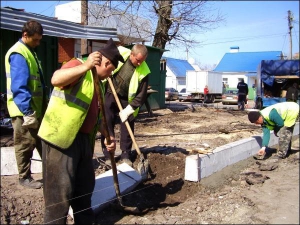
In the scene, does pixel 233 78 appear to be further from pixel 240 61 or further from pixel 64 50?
pixel 64 50

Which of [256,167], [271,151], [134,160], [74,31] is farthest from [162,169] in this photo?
[74,31]

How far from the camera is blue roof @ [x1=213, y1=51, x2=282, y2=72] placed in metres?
35.5

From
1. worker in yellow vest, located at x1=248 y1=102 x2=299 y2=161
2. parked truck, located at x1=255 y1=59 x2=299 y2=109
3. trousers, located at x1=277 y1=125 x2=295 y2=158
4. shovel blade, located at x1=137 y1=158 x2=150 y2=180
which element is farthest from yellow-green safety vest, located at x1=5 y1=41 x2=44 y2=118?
parked truck, located at x1=255 y1=59 x2=299 y2=109

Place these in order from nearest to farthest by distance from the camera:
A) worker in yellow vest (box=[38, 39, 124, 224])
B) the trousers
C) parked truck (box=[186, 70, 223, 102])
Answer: worker in yellow vest (box=[38, 39, 124, 224])
the trousers
parked truck (box=[186, 70, 223, 102])

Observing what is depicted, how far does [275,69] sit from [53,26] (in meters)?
12.2

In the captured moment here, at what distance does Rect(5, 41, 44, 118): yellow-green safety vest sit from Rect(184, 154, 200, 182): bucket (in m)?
2.20

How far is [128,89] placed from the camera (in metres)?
4.93

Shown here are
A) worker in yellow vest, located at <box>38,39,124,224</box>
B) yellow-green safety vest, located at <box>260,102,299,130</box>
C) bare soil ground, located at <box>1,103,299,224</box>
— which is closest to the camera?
worker in yellow vest, located at <box>38,39,124,224</box>

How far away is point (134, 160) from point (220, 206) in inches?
68.7

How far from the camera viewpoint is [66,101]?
102 inches

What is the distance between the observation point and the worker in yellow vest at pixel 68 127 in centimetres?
260

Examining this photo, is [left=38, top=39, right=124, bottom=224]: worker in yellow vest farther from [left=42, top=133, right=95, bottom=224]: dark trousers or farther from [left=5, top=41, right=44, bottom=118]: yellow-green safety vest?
[left=5, top=41, right=44, bottom=118]: yellow-green safety vest

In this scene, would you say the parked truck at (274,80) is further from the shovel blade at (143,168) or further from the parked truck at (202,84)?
the shovel blade at (143,168)

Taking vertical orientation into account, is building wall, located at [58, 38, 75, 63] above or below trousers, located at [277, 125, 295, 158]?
above
